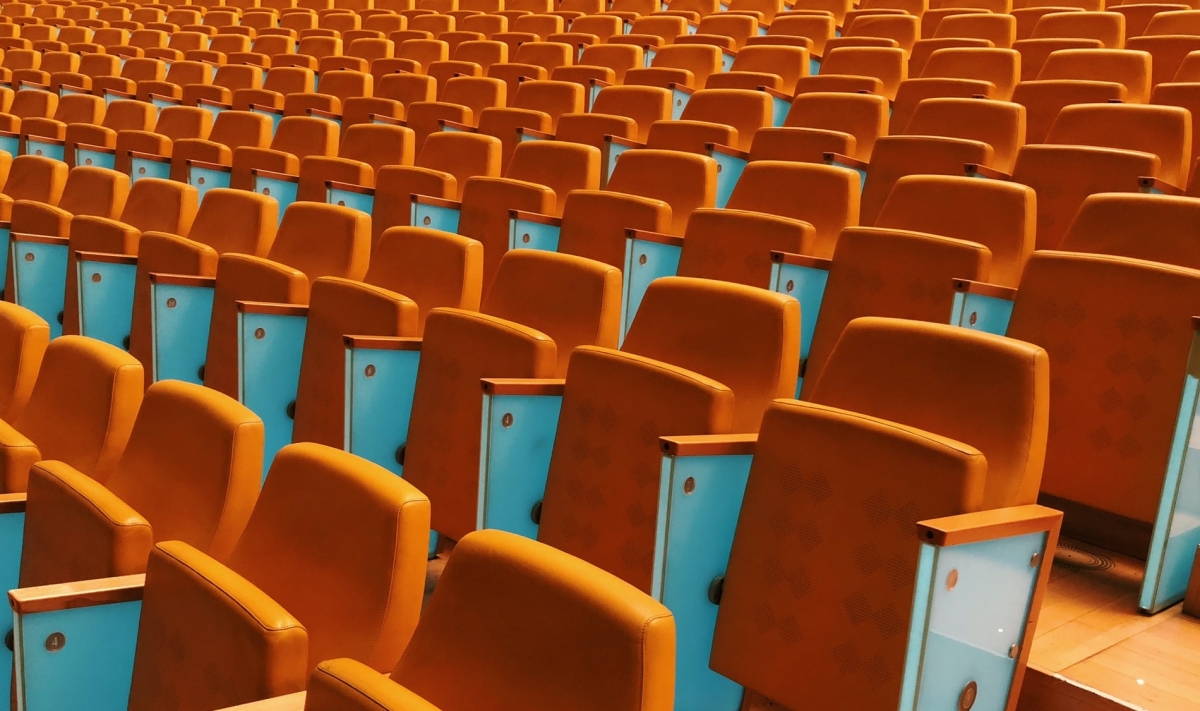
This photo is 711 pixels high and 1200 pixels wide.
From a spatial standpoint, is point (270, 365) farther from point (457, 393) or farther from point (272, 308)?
point (457, 393)

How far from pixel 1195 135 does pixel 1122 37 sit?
221 millimetres

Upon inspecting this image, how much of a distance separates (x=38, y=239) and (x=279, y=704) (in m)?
0.56

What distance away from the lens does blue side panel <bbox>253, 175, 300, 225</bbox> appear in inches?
31.9

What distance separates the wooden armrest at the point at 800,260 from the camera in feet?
1.59

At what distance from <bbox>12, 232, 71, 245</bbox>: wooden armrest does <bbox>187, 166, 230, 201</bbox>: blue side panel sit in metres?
0.15

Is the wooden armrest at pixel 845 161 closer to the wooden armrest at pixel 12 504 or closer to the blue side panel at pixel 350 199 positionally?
the blue side panel at pixel 350 199

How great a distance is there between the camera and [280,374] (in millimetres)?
544

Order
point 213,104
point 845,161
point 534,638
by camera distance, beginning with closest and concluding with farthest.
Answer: point 534,638 < point 845,161 < point 213,104

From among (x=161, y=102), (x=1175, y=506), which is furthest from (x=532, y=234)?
(x=161, y=102)

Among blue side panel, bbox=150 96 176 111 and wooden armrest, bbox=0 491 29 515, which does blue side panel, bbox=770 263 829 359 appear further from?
blue side panel, bbox=150 96 176 111

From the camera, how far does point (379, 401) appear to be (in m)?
0.48

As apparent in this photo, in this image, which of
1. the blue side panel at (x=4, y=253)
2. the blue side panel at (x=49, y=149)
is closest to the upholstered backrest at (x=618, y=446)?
the blue side panel at (x=4, y=253)

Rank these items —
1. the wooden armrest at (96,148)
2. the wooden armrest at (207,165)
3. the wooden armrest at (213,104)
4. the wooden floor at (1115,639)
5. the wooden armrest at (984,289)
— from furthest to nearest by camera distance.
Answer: the wooden armrest at (213,104) → the wooden armrest at (96,148) → the wooden armrest at (207,165) → the wooden armrest at (984,289) → the wooden floor at (1115,639)

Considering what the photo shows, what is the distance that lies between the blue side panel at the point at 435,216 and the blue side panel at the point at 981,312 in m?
0.34
